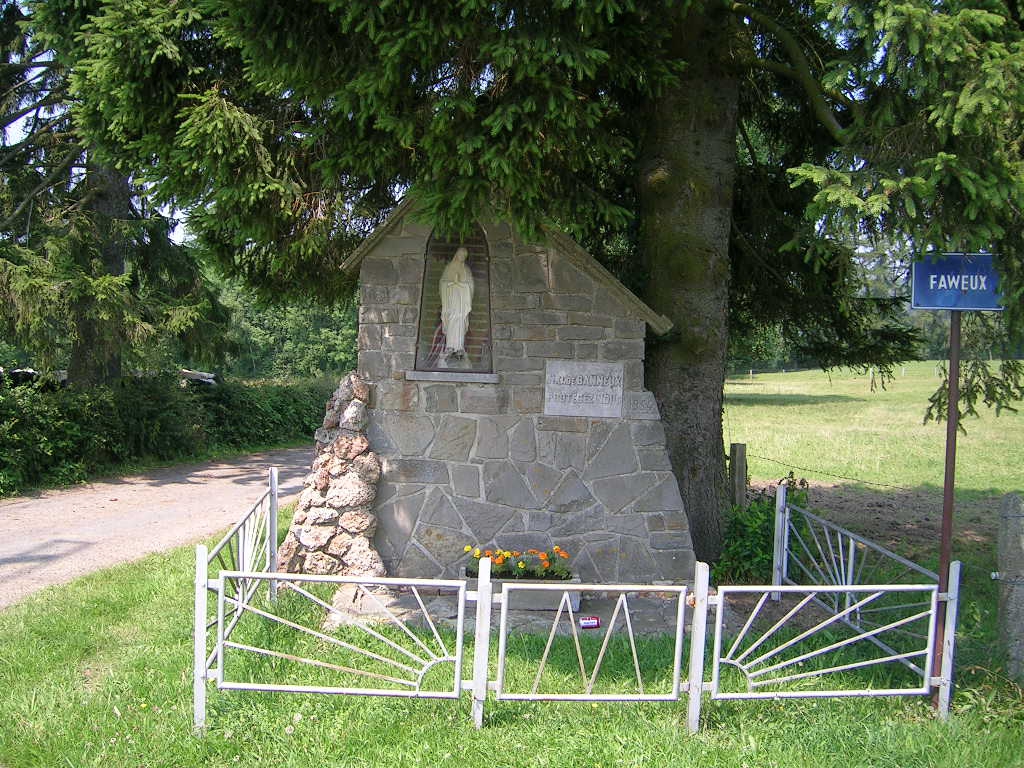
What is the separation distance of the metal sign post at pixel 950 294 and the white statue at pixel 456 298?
3.40m

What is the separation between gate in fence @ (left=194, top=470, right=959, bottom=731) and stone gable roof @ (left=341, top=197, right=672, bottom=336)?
1.88 meters

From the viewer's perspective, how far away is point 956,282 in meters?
4.55

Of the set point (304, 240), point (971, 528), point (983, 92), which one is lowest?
point (971, 528)

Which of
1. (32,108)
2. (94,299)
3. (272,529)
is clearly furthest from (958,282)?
(32,108)

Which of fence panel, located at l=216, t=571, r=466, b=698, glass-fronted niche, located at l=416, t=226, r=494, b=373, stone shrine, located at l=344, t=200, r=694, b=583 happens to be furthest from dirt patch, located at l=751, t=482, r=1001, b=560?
fence panel, located at l=216, t=571, r=466, b=698

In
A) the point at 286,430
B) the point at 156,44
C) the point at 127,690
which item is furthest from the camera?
the point at 286,430

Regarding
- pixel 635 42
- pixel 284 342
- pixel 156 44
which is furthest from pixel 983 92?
pixel 284 342

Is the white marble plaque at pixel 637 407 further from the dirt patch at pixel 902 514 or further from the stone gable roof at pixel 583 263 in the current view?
the dirt patch at pixel 902 514

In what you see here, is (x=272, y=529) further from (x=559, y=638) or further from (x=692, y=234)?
(x=692, y=234)

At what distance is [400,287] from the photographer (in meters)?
6.77

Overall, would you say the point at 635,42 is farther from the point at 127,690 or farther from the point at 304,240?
the point at 127,690

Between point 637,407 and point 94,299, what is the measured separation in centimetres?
977

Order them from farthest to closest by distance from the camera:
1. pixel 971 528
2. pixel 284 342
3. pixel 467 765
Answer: pixel 284 342 < pixel 971 528 < pixel 467 765

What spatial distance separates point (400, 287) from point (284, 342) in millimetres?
42560
